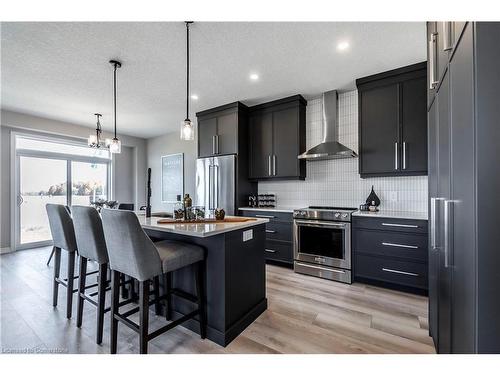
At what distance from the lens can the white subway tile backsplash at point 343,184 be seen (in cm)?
307

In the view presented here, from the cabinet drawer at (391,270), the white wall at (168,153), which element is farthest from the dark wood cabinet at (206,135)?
the cabinet drawer at (391,270)

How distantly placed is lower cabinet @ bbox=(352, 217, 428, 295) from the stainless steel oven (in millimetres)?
116

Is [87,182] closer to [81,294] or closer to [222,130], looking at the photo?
[222,130]

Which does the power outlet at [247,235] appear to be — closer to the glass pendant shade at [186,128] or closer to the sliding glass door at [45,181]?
the glass pendant shade at [186,128]

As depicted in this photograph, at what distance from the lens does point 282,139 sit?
3.78 m

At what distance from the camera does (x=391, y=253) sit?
263cm

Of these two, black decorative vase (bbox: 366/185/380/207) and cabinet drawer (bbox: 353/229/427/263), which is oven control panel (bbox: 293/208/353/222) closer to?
cabinet drawer (bbox: 353/229/427/263)

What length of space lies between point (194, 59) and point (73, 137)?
13.4 ft

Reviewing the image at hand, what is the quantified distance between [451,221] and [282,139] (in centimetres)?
288

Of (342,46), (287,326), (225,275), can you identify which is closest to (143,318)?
(225,275)

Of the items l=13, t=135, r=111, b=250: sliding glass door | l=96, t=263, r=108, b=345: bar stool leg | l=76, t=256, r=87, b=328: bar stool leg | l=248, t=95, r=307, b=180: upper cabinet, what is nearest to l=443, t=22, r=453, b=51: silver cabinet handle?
l=248, t=95, r=307, b=180: upper cabinet

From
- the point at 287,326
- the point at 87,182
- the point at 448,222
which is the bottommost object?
the point at 287,326

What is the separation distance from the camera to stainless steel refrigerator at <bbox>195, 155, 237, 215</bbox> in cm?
390
